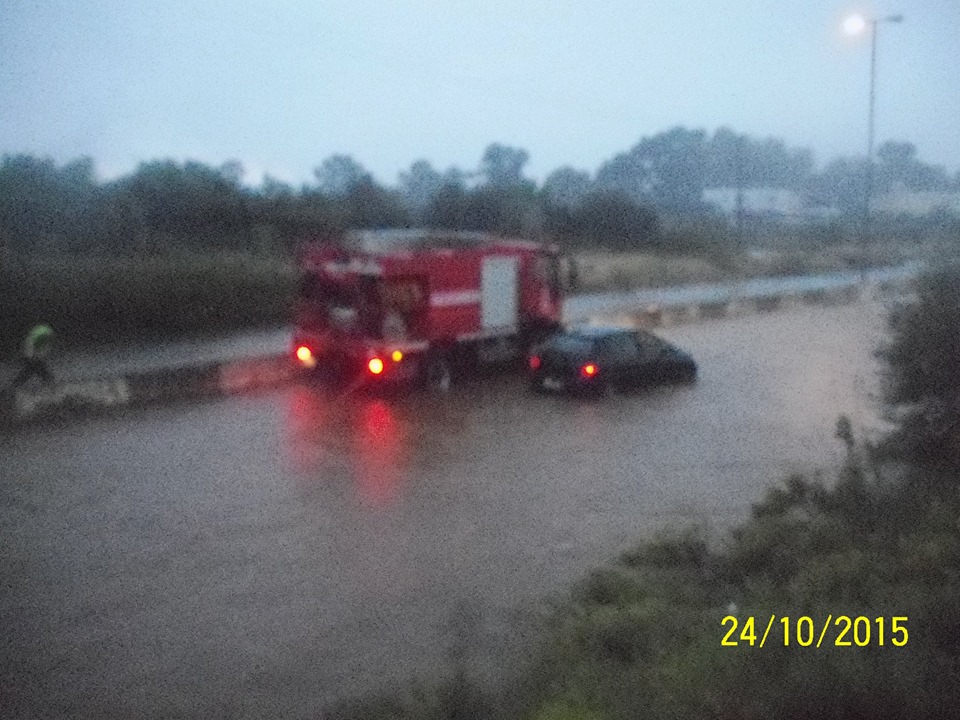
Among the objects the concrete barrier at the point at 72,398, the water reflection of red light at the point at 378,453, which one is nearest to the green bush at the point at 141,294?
the concrete barrier at the point at 72,398

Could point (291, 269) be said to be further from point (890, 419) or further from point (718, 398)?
point (890, 419)

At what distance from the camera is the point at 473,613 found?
789 centimetres

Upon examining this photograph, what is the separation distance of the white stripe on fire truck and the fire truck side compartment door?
241mm

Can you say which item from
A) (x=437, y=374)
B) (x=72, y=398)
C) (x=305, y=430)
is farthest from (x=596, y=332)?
(x=72, y=398)

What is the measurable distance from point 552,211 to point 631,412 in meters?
24.4

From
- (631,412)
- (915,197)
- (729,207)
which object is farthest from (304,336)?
(729,207)

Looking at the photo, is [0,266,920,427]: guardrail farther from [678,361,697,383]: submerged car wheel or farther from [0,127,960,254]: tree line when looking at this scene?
[0,127,960,254]: tree line

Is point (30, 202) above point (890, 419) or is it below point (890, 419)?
above

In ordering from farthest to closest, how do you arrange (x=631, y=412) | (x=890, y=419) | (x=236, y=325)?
(x=236, y=325), (x=631, y=412), (x=890, y=419)

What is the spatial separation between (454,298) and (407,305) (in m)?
0.95

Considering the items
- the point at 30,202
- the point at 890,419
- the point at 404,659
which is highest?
the point at 30,202

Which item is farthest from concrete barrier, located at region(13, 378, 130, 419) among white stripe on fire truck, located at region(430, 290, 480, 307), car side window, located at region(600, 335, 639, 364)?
car side window, located at region(600, 335, 639, 364)

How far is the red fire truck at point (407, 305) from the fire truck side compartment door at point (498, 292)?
2cm

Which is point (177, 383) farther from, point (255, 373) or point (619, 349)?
point (619, 349)
